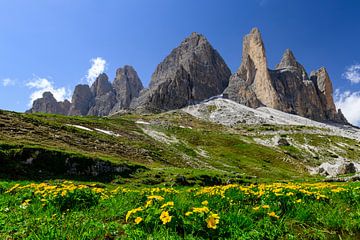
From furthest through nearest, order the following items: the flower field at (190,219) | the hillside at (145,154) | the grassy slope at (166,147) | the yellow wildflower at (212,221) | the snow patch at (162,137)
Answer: the snow patch at (162,137) < the grassy slope at (166,147) < the hillside at (145,154) < the flower field at (190,219) < the yellow wildflower at (212,221)

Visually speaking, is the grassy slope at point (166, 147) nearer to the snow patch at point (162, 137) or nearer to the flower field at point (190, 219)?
the snow patch at point (162, 137)

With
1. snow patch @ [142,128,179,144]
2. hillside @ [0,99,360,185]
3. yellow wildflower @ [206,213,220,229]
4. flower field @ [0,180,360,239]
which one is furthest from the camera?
snow patch @ [142,128,179,144]

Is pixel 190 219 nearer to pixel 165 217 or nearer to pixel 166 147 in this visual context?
pixel 165 217

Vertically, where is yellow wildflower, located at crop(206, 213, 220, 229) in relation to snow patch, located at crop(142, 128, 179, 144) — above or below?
above

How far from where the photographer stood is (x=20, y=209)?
368 inches

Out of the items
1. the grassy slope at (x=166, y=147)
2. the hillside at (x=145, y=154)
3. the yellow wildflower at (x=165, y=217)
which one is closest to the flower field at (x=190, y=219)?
the yellow wildflower at (x=165, y=217)

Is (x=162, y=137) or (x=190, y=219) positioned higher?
(x=190, y=219)

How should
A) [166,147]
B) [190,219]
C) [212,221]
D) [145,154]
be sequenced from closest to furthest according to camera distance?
[212,221]
[190,219]
[145,154]
[166,147]

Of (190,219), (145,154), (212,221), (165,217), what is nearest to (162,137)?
(145,154)

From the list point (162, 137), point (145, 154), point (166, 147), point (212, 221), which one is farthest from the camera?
point (162, 137)

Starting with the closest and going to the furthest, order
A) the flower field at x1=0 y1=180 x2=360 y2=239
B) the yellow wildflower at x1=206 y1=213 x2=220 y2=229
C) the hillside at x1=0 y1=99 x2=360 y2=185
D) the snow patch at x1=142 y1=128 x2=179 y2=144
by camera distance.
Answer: the yellow wildflower at x1=206 y1=213 x2=220 y2=229 < the flower field at x1=0 y1=180 x2=360 y2=239 < the hillside at x1=0 y1=99 x2=360 y2=185 < the snow patch at x1=142 y1=128 x2=179 y2=144

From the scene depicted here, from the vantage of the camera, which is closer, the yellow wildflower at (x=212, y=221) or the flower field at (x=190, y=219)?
the yellow wildflower at (x=212, y=221)

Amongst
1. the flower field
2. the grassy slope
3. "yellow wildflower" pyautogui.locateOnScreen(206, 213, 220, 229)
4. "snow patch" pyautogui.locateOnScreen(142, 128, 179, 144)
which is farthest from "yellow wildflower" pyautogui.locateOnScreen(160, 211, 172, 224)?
"snow patch" pyautogui.locateOnScreen(142, 128, 179, 144)

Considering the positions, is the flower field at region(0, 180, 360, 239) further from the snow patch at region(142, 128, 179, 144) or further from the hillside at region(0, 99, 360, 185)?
the snow patch at region(142, 128, 179, 144)
